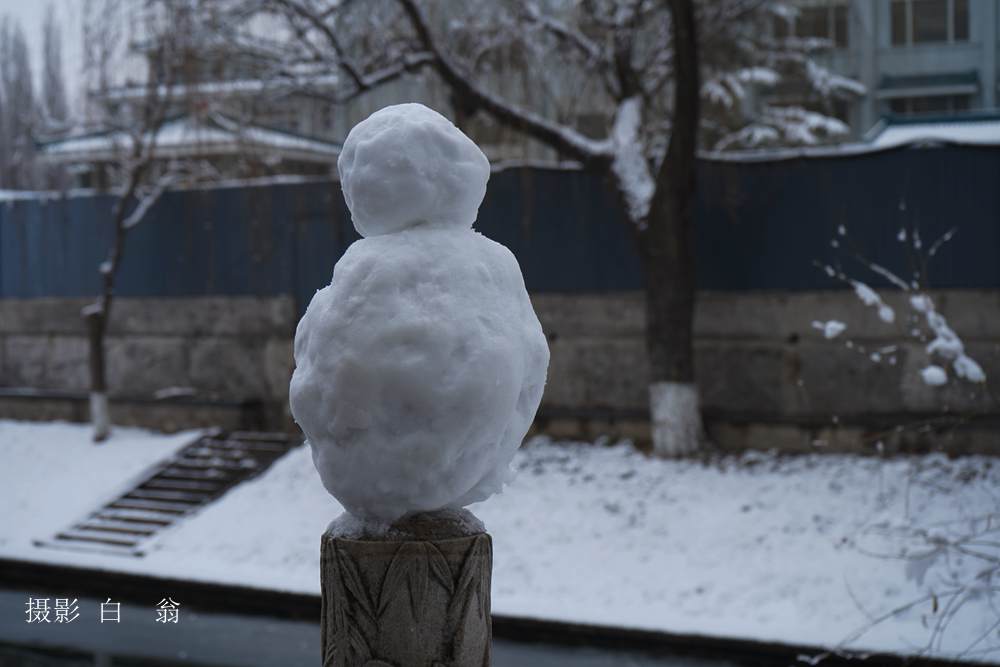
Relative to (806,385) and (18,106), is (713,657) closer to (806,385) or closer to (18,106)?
(806,385)

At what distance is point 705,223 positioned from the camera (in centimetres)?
1088

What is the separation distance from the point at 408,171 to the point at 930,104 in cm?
2106

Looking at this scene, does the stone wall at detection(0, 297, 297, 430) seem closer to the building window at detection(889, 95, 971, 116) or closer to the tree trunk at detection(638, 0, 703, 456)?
the tree trunk at detection(638, 0, 703, 456)

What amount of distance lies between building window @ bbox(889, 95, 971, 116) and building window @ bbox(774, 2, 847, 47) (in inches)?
68.4

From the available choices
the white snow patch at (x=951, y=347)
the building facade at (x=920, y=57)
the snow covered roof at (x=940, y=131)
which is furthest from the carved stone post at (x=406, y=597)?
the building facade at (x=920, y=57)

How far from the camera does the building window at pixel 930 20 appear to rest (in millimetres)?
21703

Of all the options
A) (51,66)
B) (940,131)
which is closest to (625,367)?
(940,131)

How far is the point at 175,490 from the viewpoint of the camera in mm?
11562

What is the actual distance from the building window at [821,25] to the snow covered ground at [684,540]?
11899 mm

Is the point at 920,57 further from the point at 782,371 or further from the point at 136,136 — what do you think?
the point at 136,136

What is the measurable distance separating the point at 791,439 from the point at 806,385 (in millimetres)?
560

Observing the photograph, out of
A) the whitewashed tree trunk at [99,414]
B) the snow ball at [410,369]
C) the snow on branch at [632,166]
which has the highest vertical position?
the snow on branch at [632,166]

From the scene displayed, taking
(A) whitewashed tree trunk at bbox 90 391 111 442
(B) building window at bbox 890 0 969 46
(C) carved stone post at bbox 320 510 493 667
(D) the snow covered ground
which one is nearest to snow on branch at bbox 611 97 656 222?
(D) the snow covered ground

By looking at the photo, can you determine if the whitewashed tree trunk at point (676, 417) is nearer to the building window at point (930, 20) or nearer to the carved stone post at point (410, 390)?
the carved stone post at point (410, 390)
